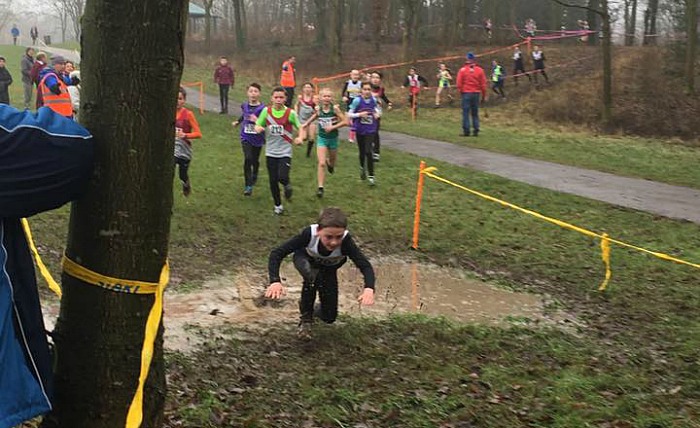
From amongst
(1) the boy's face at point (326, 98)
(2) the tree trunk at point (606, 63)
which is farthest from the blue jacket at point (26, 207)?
(2) the tree trunk at point (606, 63)

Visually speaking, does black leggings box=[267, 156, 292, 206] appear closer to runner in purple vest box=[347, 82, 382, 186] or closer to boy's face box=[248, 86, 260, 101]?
boy's face box=[248, 86, 260, 101]

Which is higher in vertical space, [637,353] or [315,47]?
[315,47]

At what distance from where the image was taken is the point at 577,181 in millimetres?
14305

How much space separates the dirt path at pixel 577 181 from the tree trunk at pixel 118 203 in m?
10.4

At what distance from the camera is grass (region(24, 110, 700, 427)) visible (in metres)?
4.50

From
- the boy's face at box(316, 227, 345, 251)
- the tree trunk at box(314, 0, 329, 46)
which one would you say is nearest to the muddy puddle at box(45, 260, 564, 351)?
the boy's face at box(316, 227, 345, 251)

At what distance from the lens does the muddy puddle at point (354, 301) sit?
670 centimetres

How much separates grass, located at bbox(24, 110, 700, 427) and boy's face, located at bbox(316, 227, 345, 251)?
3.00ft

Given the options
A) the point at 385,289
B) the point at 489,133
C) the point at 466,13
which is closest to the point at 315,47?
the point at 466,13

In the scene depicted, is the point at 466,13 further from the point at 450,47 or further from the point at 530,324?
the point at 530,324

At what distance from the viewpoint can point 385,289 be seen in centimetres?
802

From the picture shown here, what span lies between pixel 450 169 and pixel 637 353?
9.12 m

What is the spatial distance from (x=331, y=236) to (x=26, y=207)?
314 cm

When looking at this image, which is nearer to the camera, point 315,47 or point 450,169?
point 450,169
